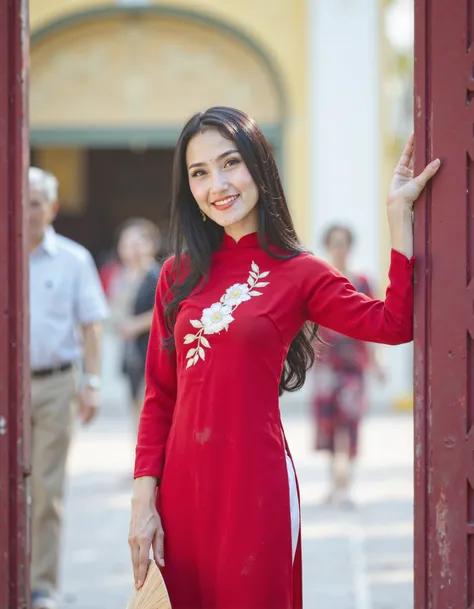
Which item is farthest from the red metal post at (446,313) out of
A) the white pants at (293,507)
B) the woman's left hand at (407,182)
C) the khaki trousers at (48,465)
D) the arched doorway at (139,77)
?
the arched doorway at (139,77)

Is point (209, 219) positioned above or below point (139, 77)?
below

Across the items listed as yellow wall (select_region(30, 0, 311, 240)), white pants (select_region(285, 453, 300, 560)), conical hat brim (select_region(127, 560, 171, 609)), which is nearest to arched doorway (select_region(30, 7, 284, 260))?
yellow wall (select_region(30, 0, 311, 240))

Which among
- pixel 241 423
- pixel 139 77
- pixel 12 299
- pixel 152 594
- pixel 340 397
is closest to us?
pixel 152 594

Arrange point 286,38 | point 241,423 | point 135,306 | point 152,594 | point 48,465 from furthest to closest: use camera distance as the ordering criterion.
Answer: point 286,38 < point 135,306 < point 48,465 < point 241,423 < point 152,594

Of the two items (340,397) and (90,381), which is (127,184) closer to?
(340,397)

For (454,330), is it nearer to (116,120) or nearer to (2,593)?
(2,593)

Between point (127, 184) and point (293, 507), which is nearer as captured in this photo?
point (293, 507)

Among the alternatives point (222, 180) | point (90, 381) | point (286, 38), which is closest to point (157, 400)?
point (222, 180)

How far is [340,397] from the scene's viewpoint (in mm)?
7871

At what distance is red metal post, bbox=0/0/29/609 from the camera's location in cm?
335

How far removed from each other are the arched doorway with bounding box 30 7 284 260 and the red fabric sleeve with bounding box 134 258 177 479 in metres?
10.4

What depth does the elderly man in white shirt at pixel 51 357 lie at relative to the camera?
546 centimetres

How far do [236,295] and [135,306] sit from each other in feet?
17.8

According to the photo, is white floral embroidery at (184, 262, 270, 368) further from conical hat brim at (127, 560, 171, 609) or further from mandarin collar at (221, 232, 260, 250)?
conical hat brim at (127, 560, 171, 609)
